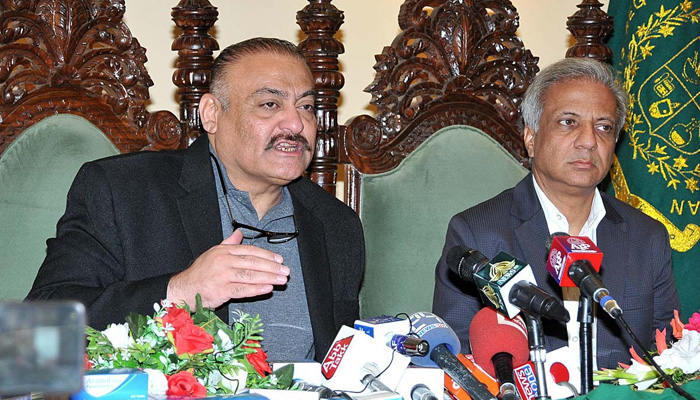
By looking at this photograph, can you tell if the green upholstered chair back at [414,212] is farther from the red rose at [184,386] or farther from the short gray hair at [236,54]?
the red rose at [184,386]

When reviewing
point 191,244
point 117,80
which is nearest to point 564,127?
point 191,244

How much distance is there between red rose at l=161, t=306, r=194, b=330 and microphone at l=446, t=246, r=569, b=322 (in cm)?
60

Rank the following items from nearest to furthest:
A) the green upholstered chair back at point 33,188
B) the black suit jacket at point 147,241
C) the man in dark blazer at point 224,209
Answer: the black suit jacket at point 147,241 → the man in dark blazer at point 224,209 → the green upholstered chair back at point 33,188

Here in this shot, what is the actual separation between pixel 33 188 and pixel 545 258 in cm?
171

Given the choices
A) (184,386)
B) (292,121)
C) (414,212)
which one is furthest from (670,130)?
(184,386)

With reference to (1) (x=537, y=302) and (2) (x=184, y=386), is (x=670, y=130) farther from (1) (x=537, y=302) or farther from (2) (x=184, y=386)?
(2) (x=184, y=386)

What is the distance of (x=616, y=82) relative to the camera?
316cm

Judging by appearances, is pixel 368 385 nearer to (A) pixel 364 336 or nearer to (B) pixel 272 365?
(A) pixel 364 336

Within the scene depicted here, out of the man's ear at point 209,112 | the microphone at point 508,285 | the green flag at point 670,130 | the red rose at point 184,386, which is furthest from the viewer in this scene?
the green flag at point 670,130

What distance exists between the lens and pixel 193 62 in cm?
305

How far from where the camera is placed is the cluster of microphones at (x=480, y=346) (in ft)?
5.59

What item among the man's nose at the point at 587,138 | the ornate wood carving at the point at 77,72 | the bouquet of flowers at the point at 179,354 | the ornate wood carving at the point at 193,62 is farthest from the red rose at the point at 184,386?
the man's nose at the point at 587,138

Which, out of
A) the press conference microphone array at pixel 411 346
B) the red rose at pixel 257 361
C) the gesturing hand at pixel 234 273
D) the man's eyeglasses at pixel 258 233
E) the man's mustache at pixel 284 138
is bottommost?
the red rose at pixel 257 361

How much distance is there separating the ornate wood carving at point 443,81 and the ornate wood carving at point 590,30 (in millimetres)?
247
